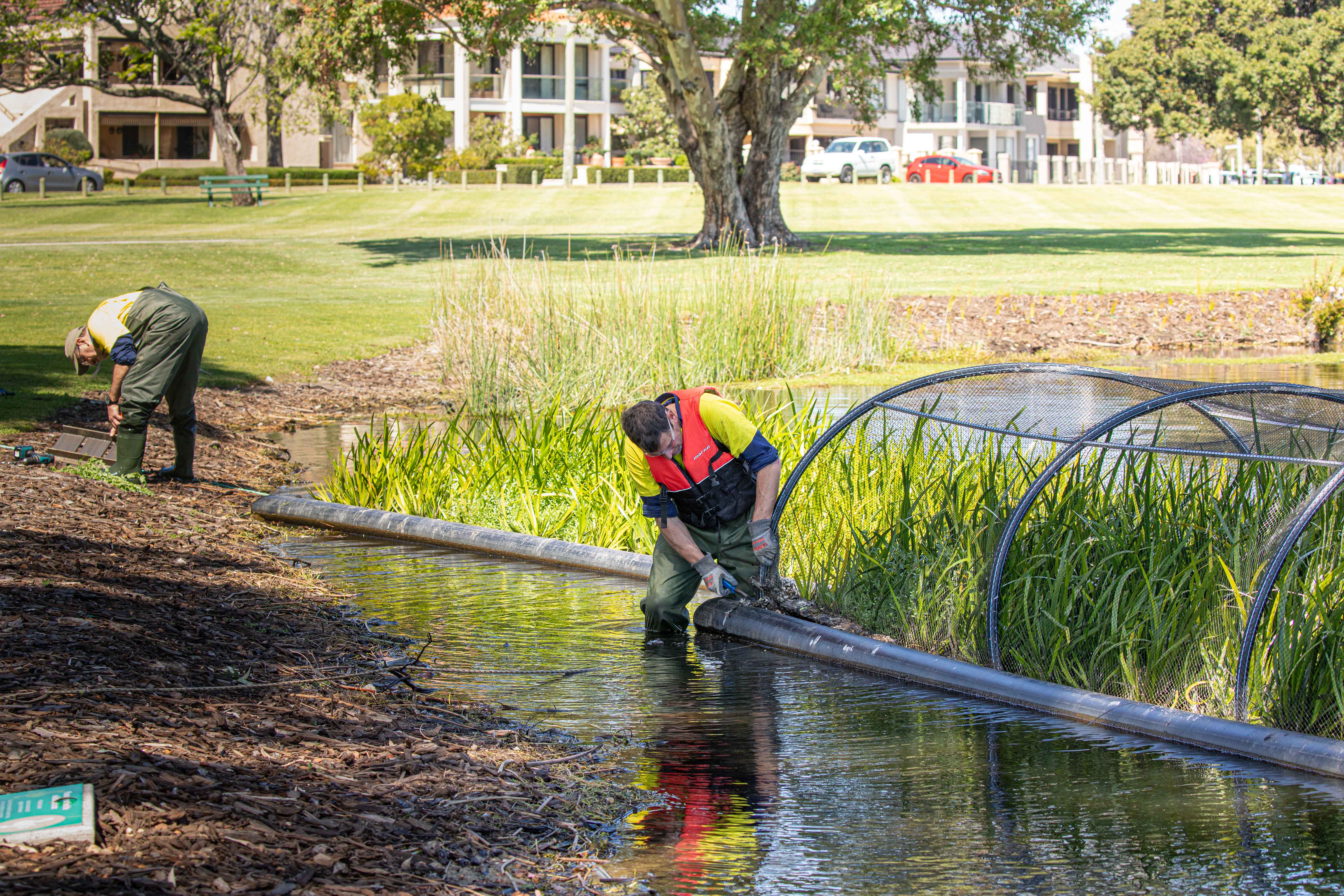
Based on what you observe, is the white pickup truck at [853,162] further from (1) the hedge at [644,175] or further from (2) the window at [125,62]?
(2) the window at [125,62]

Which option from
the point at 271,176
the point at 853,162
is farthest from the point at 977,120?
the point at 271,176

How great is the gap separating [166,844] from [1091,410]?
212 inches

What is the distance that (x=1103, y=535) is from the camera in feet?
21.5

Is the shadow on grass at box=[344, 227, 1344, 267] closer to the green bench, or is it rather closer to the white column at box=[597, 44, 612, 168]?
the green bench

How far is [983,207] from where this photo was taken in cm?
4562

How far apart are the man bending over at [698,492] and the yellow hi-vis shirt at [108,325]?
445 centimetres

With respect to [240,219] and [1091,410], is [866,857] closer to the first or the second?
[1091,410]

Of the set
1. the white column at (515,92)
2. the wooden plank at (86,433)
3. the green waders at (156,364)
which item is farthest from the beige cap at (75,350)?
the white column at (515,92)

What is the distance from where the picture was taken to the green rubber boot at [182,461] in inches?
417

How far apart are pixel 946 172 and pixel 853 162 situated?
565 cm

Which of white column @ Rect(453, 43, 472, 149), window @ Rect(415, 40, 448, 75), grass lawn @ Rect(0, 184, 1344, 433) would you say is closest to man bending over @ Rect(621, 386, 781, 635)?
grass lawn @ Rect(0, 184, 1344, 433)

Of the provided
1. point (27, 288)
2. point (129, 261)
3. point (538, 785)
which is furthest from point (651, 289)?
point (129, 261)

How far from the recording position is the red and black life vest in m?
6.95

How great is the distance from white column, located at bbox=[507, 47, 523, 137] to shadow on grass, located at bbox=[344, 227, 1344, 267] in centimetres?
3753
